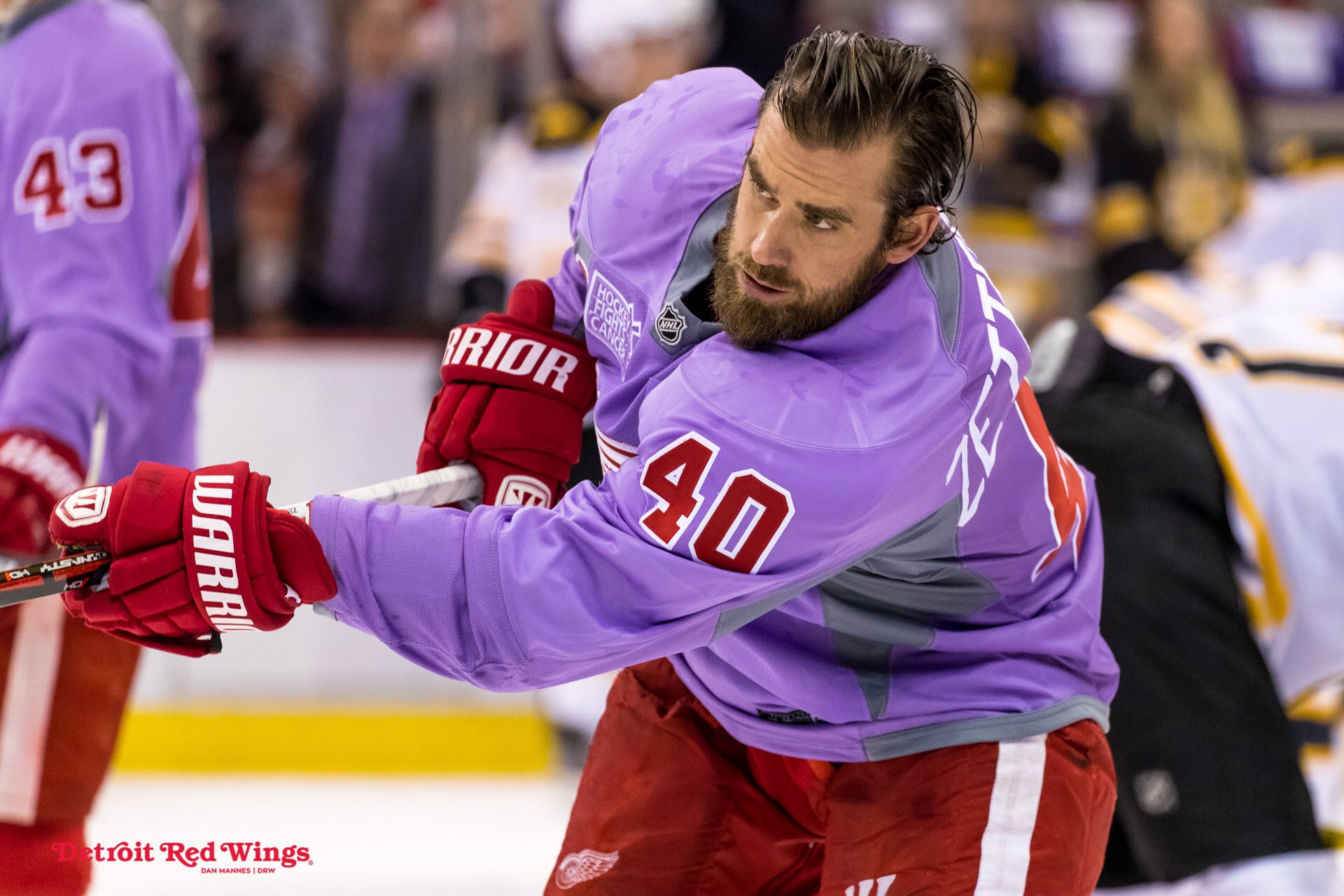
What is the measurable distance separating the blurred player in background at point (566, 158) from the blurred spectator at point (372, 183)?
0.33 meters

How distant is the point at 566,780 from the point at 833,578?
259 cm

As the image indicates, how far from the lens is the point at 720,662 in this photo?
1814 mm

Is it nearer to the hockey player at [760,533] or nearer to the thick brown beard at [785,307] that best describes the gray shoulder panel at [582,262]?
the hockey player at [760,533]

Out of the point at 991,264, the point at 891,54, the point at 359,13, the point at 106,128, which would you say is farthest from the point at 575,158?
the point at 891,54

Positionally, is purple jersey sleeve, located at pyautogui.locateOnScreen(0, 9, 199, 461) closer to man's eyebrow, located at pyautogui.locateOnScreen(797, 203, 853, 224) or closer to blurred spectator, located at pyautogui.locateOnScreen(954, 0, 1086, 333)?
man's eyebrow, located at pyautogui.locateOnScreen(797, 203, 853, 224)

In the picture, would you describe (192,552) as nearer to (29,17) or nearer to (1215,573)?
(29,17)

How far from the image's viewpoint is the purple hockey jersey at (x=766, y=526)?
4.75ft

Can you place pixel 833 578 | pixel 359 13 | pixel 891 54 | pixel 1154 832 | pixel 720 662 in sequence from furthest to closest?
pixel 359 13
pixel 1154 832
pixel 720 662
pixel 833 578
pixel 891 54

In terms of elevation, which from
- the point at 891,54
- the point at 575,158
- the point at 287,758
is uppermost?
the point at 891,54

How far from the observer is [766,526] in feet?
4.76

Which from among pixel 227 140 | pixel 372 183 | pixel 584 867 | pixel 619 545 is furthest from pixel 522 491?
pixel 227 140

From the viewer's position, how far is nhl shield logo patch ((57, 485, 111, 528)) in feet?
4.63

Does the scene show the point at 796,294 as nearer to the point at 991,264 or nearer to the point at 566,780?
the point at 566,780

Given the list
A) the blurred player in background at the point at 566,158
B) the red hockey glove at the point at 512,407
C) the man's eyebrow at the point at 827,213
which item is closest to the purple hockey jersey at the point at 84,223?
the red hockey glove at the point at 512,407
